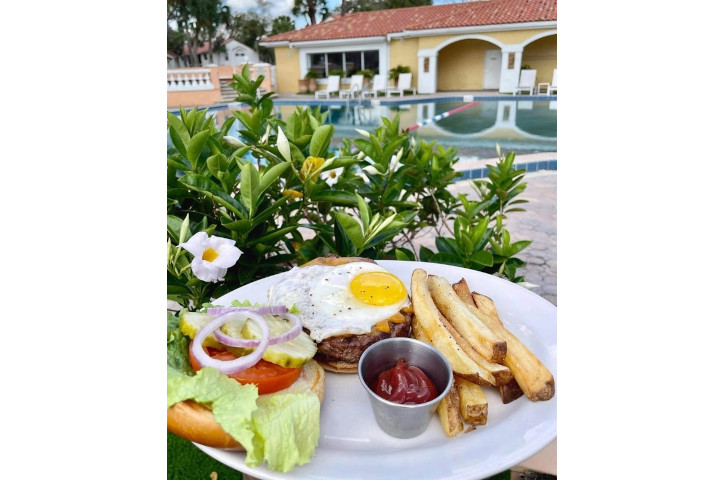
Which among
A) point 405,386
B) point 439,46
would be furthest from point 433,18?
point 405,386

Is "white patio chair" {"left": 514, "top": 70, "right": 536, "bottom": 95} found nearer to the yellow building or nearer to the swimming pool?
the yellow building

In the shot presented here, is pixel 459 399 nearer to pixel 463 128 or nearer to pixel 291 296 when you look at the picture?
pixel 291 296

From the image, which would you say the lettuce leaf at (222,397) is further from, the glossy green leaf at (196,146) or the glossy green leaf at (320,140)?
the glossy green leaf at (320,140)

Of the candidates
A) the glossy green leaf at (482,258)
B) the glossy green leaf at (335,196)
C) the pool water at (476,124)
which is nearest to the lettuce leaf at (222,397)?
the glossy green leaf at (335,196)

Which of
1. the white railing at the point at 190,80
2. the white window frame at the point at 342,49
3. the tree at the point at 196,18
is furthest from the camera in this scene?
the tree at the point at 196,18

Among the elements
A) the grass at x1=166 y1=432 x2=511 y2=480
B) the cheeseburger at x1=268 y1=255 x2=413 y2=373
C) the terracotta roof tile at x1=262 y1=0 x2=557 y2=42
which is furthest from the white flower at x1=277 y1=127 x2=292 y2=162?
the terracotta roof tile at x1=262 y1=0 x2=557 y2=42

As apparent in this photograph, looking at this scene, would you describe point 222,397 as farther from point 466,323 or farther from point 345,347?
point 466,323
